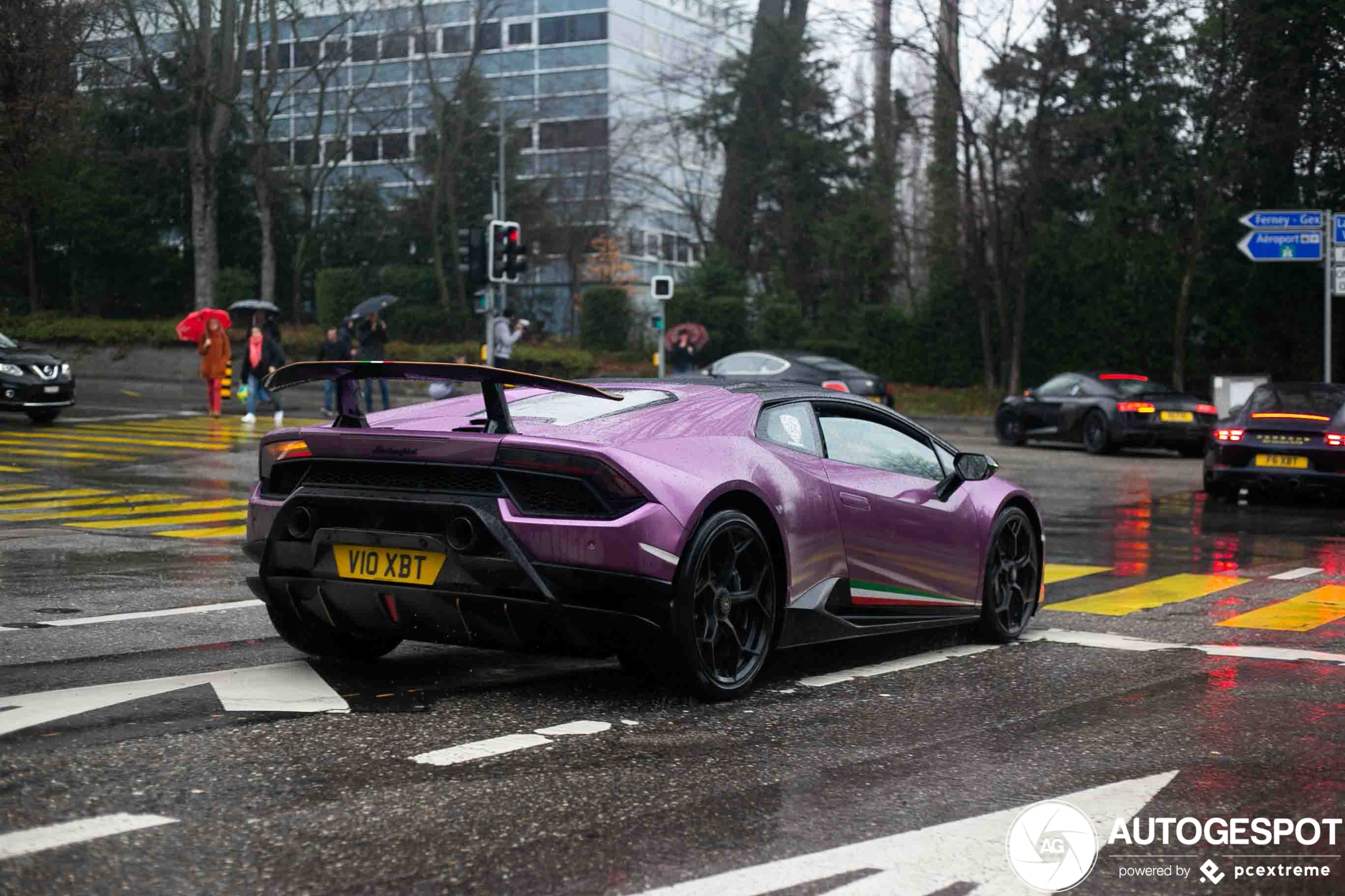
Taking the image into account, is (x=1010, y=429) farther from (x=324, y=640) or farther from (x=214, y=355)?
(x=324, y=640)

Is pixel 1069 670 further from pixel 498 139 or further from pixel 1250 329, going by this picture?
pixel 498 139

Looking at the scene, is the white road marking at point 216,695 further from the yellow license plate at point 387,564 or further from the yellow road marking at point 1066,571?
the yellow road marking at point 1066,571

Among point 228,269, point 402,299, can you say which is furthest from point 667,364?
point 228,269

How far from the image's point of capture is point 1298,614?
371 inches

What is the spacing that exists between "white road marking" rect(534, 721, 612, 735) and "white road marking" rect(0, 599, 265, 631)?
3.30m

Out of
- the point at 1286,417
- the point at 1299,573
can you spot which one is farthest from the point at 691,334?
the point at 1299,573

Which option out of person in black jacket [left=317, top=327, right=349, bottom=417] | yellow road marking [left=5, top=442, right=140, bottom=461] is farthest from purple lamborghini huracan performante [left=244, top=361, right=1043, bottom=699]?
person in black jacket [left=317, top=327, right=349, bottom=417]

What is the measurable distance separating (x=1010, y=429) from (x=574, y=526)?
76.9 ft

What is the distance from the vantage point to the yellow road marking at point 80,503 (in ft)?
47.7

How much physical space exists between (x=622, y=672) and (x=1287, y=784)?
2.79m

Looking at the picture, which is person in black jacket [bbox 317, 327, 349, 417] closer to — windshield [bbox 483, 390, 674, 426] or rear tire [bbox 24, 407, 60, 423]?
rear tire [bbox 24, 407, 60, 423]

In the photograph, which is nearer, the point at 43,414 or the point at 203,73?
the point at 43,414

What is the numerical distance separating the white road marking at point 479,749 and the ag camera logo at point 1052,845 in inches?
65.3
